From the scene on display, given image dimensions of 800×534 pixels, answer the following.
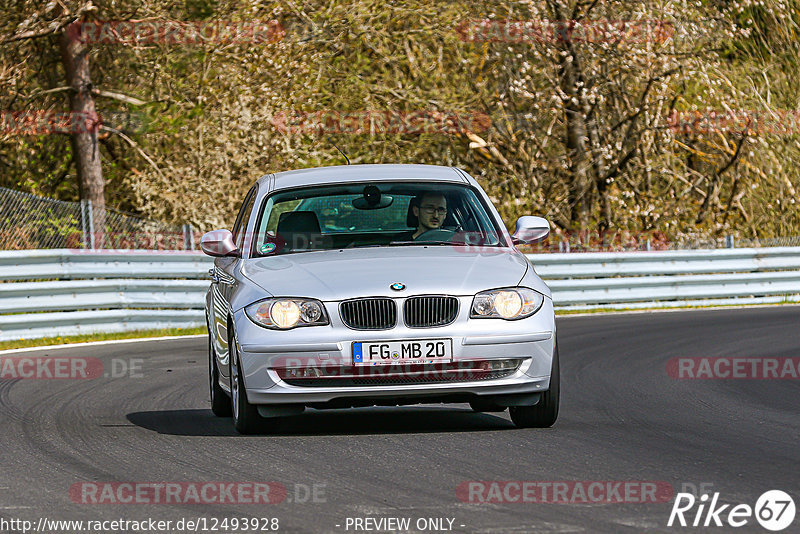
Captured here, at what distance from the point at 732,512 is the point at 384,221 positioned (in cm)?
425

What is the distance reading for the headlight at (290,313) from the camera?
8078mm

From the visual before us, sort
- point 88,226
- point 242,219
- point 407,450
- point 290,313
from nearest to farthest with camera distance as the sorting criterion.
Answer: point 407,450 < point 290,313 < point 242,219 < point 88,226

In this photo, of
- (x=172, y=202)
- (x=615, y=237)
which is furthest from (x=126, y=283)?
(x=615, y=237)

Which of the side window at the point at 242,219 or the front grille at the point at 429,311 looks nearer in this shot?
the front grille at the point at 429,311

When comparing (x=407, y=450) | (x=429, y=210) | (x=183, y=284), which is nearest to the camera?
(x=407, y=450)

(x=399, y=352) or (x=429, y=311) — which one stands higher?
(x=429, y=311)

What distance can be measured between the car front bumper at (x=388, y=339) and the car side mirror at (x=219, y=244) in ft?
3.64

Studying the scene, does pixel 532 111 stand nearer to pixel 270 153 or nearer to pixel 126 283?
pixel 270 153

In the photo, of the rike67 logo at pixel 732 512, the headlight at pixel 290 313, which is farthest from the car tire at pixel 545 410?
the rike67 logo at pixel 732 512

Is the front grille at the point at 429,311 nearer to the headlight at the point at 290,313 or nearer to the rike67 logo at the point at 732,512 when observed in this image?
the headlight at the point at 290,313

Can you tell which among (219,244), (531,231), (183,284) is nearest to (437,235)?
(531,231)

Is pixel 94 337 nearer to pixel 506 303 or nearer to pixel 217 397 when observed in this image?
pixel 217 397

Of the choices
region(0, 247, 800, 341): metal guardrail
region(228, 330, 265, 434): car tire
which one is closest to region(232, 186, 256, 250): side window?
region(228, 330, 265, 434): car tire

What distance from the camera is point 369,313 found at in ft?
26.4
